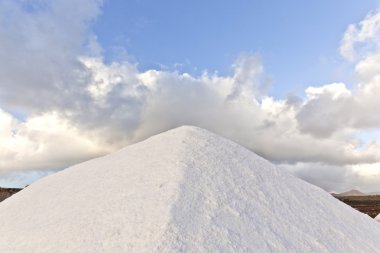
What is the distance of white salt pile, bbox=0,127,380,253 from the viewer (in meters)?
6.69

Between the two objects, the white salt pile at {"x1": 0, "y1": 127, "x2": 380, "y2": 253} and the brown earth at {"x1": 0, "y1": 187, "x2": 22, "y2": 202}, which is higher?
the brown earth at {"x1": 0, "y1": 187, "x2": 22, "y2": 202}

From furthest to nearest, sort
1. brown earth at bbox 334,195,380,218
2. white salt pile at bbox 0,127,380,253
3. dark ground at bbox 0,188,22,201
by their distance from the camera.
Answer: brown earth at bbox 334,195,380,218 → dark ground at bbox 0,188,22,201 → white salt pile at bbox 0,127,380,253

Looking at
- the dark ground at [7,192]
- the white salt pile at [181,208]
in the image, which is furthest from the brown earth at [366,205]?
the dark ground at [7,192]

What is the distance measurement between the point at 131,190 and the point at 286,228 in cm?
302

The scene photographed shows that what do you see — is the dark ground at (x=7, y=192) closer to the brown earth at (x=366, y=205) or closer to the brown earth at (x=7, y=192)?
the brown earth at (x=7, y=192)

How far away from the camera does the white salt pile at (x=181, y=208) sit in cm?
669

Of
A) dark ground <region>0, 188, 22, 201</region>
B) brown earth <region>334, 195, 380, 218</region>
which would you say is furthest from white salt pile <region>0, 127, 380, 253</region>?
brown earth <region>334, 195, 380, 218</region>

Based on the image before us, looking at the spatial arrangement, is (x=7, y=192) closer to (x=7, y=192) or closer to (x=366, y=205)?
(x=7, y=192)

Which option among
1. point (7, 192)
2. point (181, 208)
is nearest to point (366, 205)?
point (7, 192)

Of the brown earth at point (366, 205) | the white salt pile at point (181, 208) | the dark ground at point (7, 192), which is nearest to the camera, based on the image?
the white salt pile at point (181, 208)

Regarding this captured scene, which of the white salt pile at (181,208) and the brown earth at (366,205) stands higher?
the brown earth at (366,205)

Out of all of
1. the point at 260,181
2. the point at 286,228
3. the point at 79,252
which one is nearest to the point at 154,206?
the point at 79,252

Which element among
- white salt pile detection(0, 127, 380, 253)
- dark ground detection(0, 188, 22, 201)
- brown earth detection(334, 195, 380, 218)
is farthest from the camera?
brown earth detection(334, 195, 380, 218)

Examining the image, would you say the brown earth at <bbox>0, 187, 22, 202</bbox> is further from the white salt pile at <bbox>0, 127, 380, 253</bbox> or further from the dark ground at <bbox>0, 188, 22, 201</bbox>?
the white salt pile at <bbox>0, 127, 380, 253</bbox>
